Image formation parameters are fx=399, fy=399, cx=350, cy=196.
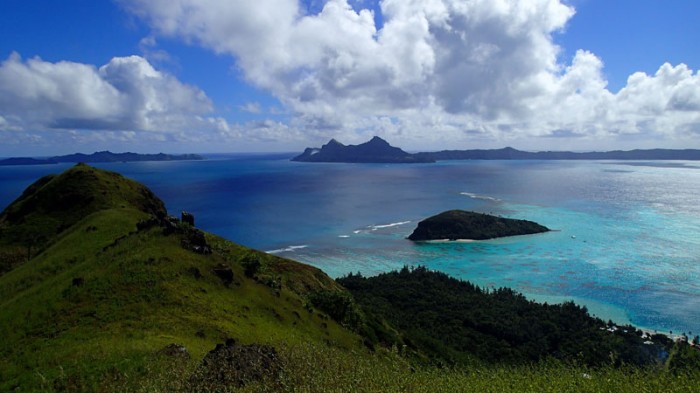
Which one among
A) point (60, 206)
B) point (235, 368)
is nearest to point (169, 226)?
point (235, 368)

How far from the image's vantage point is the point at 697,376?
2166cm

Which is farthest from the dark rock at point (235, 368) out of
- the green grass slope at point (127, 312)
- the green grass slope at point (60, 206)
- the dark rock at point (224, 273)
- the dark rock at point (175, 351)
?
the green grass slope at point (60, 206)

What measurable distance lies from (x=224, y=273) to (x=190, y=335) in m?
17.5

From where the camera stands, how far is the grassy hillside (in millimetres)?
19922

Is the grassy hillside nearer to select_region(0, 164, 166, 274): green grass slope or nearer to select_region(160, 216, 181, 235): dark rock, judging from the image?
select_region(160, 216, 181, 235): dark rock

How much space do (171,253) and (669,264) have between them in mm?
220683

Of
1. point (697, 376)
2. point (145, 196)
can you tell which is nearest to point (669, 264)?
point (697, 376)

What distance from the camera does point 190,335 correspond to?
35.9 m

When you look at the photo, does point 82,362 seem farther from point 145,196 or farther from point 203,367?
point 145,196

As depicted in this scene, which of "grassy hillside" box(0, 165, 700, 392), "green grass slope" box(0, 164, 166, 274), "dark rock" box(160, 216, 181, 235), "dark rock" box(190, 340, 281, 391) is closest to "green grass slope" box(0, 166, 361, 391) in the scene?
"grassy hillside" box(0, 165, 700, 392)

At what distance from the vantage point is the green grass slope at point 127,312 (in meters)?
27.1

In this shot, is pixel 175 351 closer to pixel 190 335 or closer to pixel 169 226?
pixel 190 335

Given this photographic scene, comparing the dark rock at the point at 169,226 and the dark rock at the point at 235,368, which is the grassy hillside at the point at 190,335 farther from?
the dark rock at the point at 169,226

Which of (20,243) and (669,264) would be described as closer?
(20,243)
